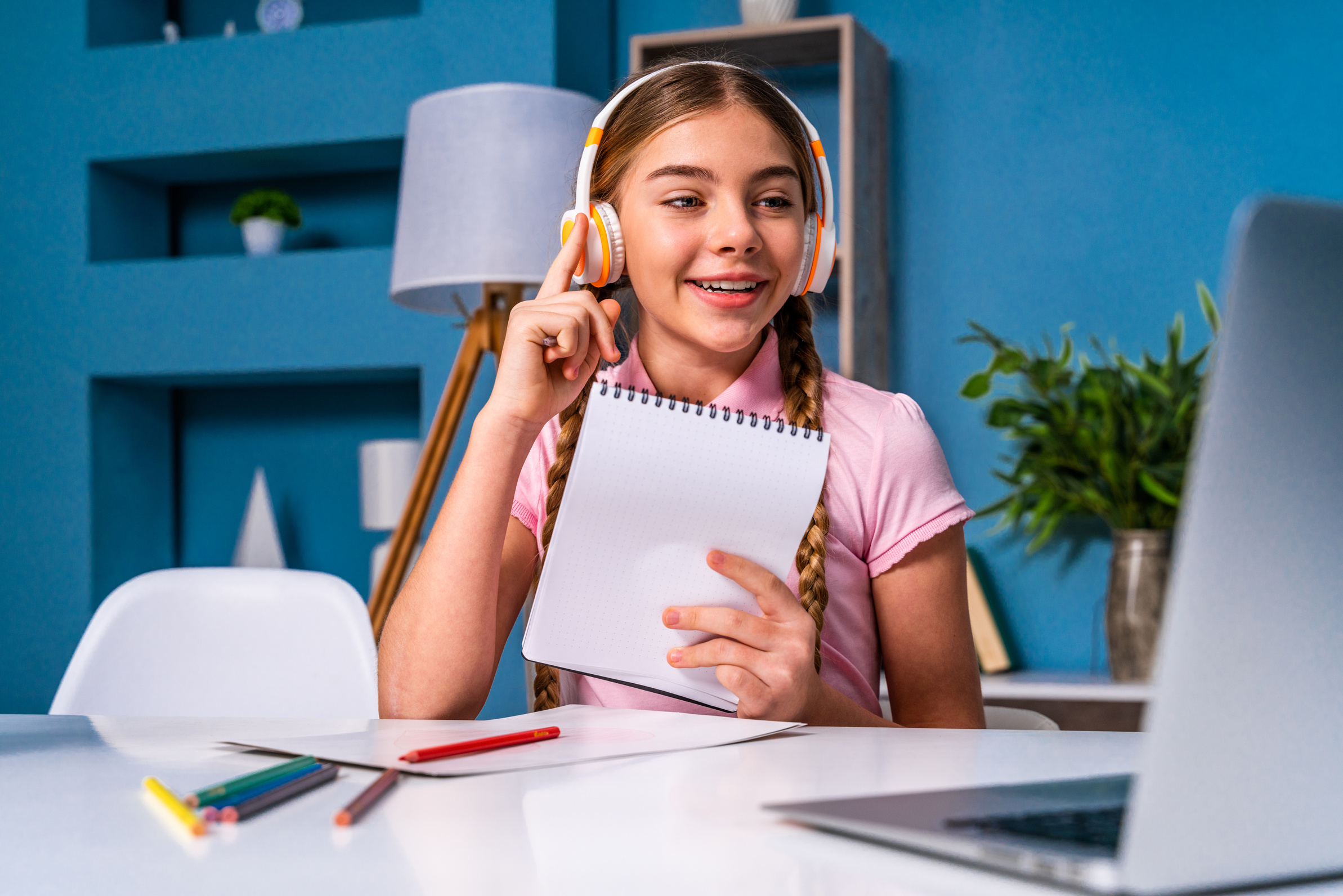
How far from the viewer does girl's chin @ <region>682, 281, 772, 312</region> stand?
43.6 inches

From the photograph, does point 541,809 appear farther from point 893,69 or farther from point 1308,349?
point 893,69

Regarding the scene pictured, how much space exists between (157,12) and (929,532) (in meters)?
3.21

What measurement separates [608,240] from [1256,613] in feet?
2.76

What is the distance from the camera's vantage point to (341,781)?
23.9 inches

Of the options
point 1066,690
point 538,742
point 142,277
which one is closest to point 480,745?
point 538,742

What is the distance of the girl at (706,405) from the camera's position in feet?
3.22

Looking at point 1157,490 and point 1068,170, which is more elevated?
point 1068,170

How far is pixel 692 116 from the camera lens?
44.1 inches

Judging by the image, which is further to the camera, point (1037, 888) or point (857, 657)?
point (857, 657)

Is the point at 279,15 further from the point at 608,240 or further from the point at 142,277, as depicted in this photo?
the point at 608,240

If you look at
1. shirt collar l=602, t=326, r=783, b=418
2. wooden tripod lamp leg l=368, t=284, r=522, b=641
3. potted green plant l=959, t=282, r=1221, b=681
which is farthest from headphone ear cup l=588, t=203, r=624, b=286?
potted green plant l=959, t=282, r=1221, b=681

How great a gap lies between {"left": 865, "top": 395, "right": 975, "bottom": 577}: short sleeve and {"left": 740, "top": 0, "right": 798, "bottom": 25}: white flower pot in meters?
1.69

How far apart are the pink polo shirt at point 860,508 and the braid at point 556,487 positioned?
1.2 inches

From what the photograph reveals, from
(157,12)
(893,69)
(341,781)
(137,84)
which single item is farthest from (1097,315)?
(157,12)
